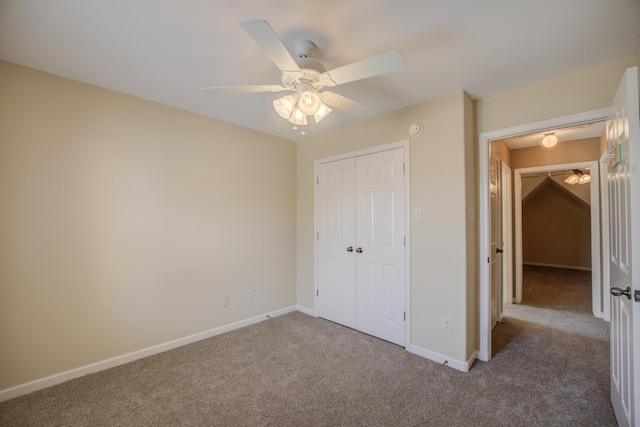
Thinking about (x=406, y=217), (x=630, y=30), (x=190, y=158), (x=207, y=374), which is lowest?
(x=207, y=374)

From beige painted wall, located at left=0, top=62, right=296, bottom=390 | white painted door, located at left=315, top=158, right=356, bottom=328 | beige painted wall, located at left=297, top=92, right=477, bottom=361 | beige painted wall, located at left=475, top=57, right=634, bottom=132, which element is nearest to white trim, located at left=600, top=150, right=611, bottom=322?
beige painted wall, located at left=475, top=57, right=634, bottom=132

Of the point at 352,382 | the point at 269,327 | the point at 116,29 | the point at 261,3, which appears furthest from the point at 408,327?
the point at 116,29

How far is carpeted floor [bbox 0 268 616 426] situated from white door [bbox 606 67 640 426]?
0.42m

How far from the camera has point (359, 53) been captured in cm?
183

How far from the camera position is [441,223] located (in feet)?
8.05

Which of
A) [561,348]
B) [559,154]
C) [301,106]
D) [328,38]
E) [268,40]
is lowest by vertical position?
[561,348]

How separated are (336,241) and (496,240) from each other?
1940 mm

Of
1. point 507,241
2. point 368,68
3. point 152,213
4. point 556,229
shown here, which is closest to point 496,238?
point 507,241

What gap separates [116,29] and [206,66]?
0.53 m

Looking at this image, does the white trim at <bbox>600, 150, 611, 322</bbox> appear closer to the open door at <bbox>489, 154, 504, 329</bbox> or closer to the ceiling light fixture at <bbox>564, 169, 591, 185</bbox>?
the open door at <bbox>489, 154, 504, 329</bbox>

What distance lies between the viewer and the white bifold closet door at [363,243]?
2.79m

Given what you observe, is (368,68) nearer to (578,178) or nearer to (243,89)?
(243,89)

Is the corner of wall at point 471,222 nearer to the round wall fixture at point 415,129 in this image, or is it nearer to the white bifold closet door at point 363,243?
the round wall fixture at point 415,129

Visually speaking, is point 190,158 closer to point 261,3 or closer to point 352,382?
point 261,3
